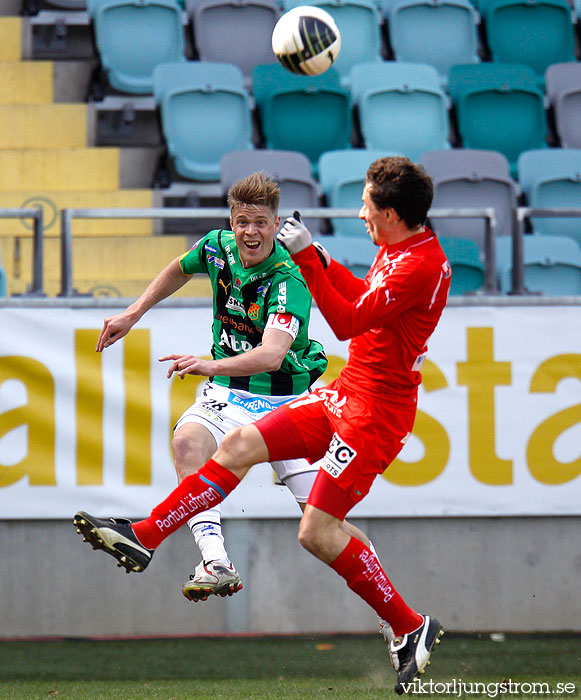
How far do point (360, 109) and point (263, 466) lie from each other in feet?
13.6

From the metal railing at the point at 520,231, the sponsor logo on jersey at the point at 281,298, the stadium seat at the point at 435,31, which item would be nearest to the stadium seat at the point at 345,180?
the metal railing at the point at 520,231

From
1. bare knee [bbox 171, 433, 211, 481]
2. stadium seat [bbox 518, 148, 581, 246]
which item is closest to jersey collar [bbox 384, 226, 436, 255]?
bare knee [bbox 171, 433, 211, 481]

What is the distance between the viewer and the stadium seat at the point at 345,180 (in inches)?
339

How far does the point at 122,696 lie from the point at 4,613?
71.0 inches

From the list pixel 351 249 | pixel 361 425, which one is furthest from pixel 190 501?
pixel 351 249

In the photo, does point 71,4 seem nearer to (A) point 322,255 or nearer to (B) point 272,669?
(B) point 272,669

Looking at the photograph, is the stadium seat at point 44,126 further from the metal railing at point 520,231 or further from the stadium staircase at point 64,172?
the metal railing at point 520,231

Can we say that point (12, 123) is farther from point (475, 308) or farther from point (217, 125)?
point (475, 308)

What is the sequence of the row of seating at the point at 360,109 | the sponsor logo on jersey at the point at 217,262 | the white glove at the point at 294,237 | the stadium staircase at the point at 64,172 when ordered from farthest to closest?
1. the row of seating at the point at 360,109
2. the stadium staircase at the point at 64,172
3. the sponsor logo on jersey at the point at 217,262
4. the white glove at the point at 294,237

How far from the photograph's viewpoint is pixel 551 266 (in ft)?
27.0

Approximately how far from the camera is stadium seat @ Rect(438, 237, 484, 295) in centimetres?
800

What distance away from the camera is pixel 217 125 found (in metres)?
9.50

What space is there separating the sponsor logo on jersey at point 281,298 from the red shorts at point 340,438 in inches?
19.5

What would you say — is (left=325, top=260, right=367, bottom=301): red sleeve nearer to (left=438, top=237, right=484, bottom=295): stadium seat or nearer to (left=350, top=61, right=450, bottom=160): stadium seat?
(left=438, top=237, right=484, bottom=295): stadium seat
